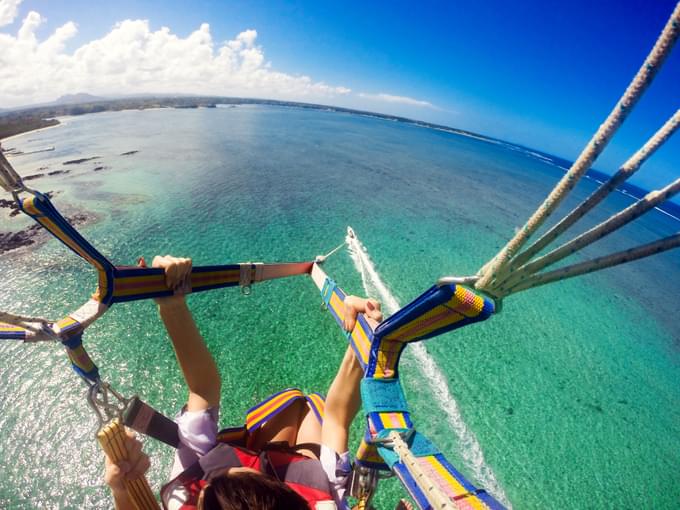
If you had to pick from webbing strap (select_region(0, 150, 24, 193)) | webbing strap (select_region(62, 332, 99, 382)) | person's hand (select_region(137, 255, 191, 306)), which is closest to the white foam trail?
person's hand (select_region(137, 255, 191, 306))

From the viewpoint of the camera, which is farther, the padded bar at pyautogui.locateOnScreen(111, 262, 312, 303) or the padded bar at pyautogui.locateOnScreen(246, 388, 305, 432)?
the padded bar at pyautogui.locateOnScreen(246, 388, 305, 432)

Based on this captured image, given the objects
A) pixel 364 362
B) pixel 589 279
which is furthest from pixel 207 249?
pixel 589 279

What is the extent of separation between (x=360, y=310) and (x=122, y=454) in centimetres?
173

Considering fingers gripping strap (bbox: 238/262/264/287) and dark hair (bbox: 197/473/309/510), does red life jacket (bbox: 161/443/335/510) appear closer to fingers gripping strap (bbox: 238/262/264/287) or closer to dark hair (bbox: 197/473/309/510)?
dark hair (bbox: 197/473/309/510)

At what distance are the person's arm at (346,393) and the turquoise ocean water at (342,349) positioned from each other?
3.25 metres

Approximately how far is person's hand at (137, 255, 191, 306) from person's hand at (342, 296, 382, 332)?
4.02 ft

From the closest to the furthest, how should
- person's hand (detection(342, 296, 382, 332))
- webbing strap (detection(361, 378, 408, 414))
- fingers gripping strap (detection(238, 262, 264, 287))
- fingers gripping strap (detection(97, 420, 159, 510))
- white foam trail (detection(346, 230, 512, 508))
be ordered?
fingers gripping strap (detection(97, 420, 159, 510)) → webbing strap (detection(361, 378, 408, 414)) → person's hand (detection(342, 296, 382, 332)) → fingers gripping strap (detection(238, 262, 264, 287)) → white foam trail (detection(346, 230, 512, 508))

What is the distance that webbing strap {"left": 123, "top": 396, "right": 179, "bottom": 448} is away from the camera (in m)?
1.99

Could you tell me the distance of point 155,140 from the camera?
115 ft

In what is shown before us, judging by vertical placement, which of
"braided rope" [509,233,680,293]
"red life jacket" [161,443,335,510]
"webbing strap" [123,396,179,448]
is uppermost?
"braided rope" [509,233,680,293]

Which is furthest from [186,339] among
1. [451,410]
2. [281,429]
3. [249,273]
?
[451,410]

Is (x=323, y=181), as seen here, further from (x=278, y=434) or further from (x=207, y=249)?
(x=278, y=434)

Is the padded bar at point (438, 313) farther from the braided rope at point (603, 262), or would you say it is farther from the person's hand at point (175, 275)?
the person's hand at point (175, 275)

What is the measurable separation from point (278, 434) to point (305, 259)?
30.0 feet
